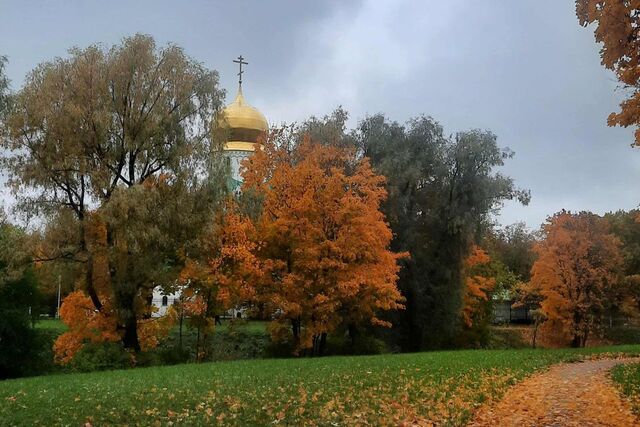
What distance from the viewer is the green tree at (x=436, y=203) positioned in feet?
114

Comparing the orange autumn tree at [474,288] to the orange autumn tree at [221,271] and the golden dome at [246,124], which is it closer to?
the orange autumn tree at [221,271]

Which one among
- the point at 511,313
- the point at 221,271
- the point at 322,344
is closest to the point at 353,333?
the point at 322,344

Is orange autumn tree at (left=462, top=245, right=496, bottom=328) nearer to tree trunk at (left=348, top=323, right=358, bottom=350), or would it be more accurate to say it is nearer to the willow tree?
tree trunk at (left=348, top=323, right=358, bottom=350)

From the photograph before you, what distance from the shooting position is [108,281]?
2447 centimetres

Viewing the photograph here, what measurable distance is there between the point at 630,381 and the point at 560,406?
4217 mm

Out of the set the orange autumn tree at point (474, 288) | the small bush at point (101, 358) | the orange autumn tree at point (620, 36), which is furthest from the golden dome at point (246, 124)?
the orange autumn tree at point (620, 36)

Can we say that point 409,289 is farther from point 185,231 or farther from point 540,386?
point 540,386

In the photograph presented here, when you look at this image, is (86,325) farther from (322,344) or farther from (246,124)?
(246,124)

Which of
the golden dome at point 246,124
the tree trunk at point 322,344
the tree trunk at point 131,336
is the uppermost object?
the golden dome at point 246,124

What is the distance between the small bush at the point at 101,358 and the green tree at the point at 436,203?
16724mm

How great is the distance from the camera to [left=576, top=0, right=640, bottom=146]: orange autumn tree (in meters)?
7.26

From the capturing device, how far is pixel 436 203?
3559 cm

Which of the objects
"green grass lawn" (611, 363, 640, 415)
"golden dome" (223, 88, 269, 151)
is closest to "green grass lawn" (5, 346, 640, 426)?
"green grass lawn" (611, 363, 640, 415)

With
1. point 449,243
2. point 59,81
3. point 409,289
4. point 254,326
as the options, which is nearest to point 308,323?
point 254,326
